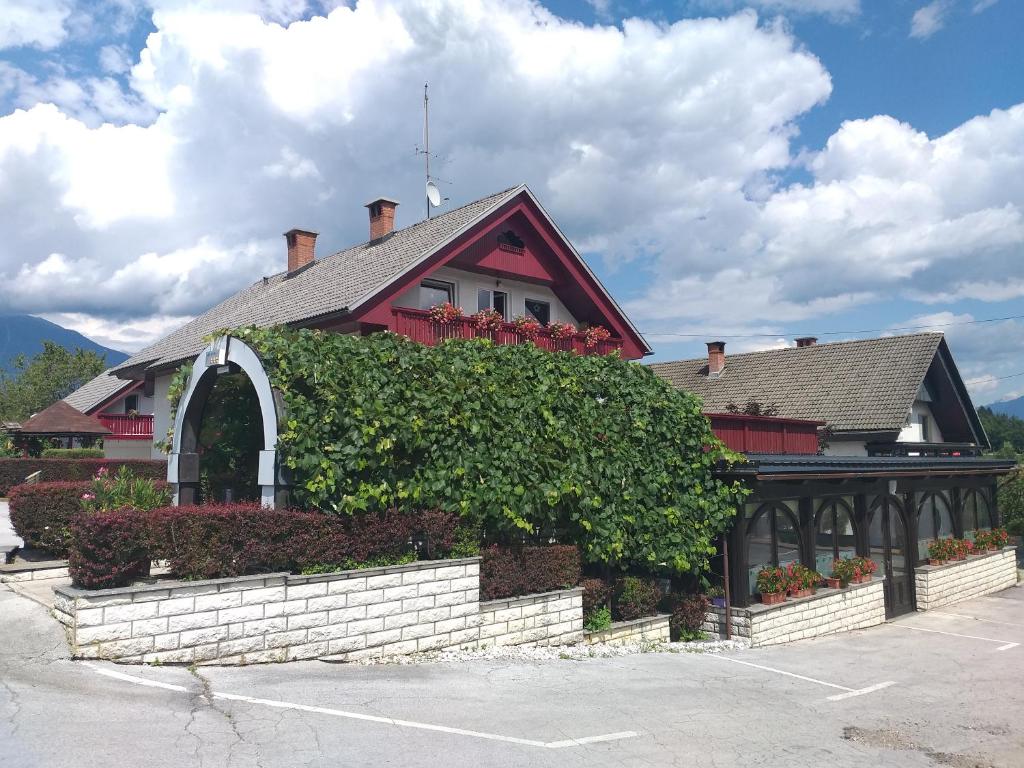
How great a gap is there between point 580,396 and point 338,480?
4.19m

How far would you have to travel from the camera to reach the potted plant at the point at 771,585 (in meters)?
13.5

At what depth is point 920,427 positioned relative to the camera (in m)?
29.7

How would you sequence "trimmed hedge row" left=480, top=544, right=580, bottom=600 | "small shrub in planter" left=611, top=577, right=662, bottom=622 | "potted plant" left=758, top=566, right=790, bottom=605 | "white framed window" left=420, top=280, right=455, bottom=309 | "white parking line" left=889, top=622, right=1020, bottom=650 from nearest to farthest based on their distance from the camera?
1. "trimmed hedge row" left=480, top=544, right=580, bottom=600
2. "small shrub in planter" left=611, top=577, right=662, bottom=622
3. "potted plant" left=758, top=566, right=790, bottom=605
4. "white parking line" left=889, top=622, right=1020, bottom=650
5. "white framed window" left=420, top=280, right=455, bottom=309

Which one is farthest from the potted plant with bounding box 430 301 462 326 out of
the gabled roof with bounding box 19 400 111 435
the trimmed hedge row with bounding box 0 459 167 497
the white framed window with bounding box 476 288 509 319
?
the gabled roof with bounding box 19 400 111 435

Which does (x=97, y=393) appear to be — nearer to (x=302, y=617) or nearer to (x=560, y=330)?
(x=560, y=330)

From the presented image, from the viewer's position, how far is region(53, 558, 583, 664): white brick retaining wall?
749 centimetres

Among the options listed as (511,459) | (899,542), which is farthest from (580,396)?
(899,542)

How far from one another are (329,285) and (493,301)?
157 inches

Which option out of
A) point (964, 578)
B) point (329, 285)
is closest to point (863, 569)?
point (964, 578)

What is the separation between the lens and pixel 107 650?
24.2 ft

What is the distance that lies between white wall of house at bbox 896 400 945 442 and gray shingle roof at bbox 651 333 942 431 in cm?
136

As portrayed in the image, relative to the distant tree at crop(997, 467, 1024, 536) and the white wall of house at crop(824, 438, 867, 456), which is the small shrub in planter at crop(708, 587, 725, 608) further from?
the distant tree at crop(997, 467, 1024, 536)

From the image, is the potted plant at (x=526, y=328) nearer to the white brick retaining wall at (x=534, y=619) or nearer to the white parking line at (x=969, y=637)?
the white brick retaining wall at (x=534, y=619)

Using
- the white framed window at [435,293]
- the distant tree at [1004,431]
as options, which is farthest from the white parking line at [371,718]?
the distant tree at [1004,431]
